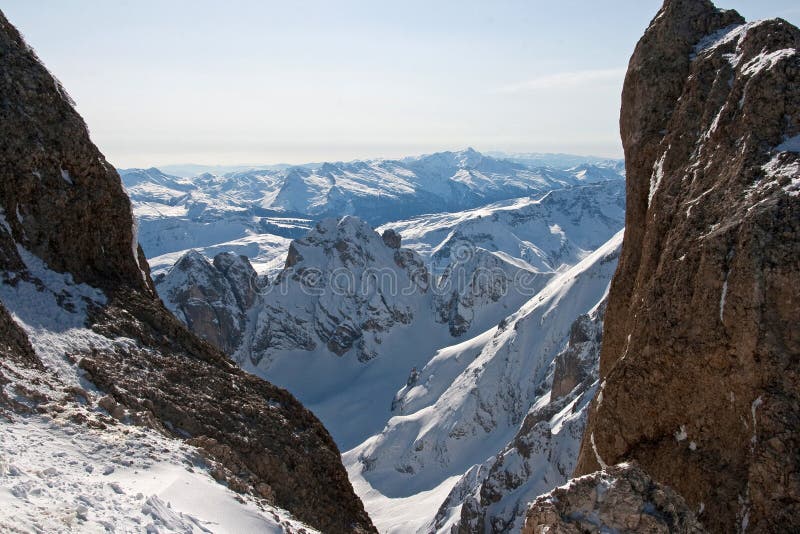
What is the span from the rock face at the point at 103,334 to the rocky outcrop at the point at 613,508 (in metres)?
8.72

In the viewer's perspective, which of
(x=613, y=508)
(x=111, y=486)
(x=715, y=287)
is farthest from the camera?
(x=715, y=287)

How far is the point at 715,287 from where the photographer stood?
56.2 feet

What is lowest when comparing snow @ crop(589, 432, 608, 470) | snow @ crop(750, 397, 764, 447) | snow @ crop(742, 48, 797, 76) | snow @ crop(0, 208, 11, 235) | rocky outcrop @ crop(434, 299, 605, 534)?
rocky outcrop @ crop(434, 299, 605, 534)

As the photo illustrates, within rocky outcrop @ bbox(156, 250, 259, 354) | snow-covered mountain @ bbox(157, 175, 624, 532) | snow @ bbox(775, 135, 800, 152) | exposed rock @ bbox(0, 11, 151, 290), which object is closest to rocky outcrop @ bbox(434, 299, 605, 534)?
snow-covered mountain @ bbox(157, 175, 624, 532)

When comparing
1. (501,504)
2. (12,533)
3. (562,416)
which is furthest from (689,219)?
(562,416)

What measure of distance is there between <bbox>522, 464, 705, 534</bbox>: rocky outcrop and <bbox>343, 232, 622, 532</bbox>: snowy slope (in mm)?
104298

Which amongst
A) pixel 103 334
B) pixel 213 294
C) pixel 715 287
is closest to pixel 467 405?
pixel 213 294

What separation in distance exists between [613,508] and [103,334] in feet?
55.2

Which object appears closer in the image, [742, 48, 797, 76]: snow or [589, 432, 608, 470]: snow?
[742, 48, 797, 76]: snow

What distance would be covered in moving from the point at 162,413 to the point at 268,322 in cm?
17136

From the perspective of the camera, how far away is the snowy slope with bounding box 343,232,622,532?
128m

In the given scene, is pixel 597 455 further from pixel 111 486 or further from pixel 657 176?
pixel 111 486

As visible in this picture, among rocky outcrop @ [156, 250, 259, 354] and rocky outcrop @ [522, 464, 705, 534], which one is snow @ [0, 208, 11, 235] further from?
rocky outcrop @ [156, 250, 259, 354]

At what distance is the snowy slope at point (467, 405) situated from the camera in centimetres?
12850
